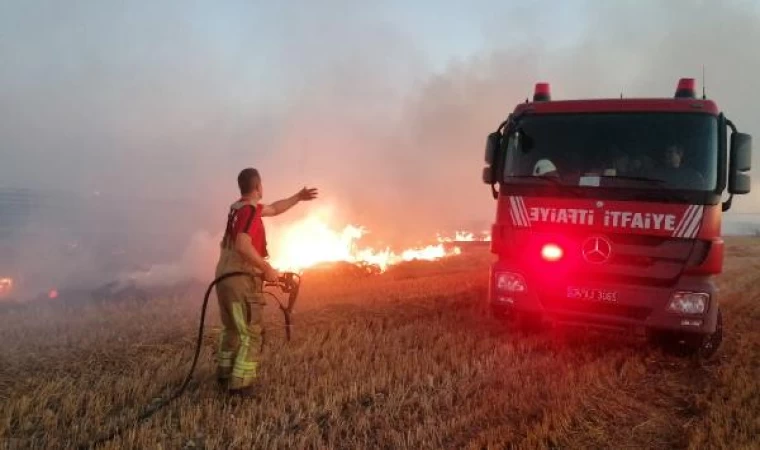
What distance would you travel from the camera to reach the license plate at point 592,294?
5.61 meters

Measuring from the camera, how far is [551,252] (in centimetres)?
594

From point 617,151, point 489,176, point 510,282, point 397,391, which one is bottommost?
point 397,391

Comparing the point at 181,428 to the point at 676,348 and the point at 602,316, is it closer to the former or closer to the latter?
the point at 602,316

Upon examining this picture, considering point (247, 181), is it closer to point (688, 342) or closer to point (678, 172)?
point (678, 172)

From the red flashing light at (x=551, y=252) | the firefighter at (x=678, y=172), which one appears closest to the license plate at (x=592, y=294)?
the red flashing light at (x=551, y=252)

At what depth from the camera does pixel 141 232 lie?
5950 cm

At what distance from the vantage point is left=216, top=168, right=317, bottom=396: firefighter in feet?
14.8

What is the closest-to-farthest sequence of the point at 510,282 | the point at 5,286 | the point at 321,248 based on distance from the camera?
1. the point at 510,282
2. the point at 321,248
3. the point at 5,286

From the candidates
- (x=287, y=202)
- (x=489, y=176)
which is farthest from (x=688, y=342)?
(x=287, y=202)

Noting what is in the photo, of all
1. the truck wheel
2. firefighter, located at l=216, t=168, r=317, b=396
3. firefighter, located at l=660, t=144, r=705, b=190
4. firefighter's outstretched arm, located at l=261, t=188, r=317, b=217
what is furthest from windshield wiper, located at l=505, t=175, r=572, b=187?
firefighter, located at l=216, t=168, r=317, b=396

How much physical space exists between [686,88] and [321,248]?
18.3 m

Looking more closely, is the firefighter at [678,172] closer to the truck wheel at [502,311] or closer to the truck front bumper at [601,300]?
the truck front bumper at [601,300]

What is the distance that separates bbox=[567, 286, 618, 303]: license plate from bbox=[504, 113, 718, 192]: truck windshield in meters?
1.20

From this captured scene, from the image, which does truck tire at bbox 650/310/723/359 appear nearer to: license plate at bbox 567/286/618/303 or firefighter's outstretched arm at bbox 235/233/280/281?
license plate at bbox 567/286/618/303
